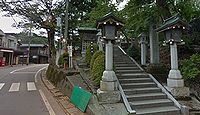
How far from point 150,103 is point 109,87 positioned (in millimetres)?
1759

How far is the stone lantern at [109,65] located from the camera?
7.95 m

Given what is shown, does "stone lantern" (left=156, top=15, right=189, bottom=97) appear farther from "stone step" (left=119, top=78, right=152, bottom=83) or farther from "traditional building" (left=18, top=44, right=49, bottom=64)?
"traditional building" (left=18, top=44, right=49, bottom=64)

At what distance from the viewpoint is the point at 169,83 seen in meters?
8.96

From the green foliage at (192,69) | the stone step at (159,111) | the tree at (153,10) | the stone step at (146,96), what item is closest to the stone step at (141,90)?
the stone step at (146,96)

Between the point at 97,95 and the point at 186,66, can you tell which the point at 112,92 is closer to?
the point at 97,95

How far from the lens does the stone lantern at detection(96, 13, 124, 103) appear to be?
313 inches

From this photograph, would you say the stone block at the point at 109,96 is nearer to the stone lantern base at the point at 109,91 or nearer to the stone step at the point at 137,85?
the stone lantern base at the point at 109,91

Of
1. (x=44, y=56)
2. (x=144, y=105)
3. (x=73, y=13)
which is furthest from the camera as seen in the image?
(x=44, y=56)

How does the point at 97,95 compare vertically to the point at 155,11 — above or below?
below

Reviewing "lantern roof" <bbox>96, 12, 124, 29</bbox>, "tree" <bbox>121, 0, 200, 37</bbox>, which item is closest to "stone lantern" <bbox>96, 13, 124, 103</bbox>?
"lantern roof" <bbox>96, 12, 124, 29</bbox>

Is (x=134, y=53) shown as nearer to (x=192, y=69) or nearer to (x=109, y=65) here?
(x=192, y=69)

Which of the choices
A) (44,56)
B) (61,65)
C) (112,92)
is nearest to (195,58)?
(112,92)

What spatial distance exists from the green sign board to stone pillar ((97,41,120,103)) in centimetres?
53

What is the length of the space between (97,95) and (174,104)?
3171 mm
